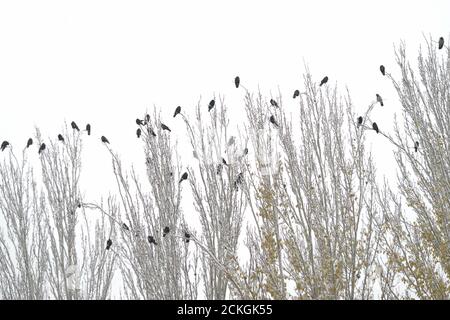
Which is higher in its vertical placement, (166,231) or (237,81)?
(237,81)

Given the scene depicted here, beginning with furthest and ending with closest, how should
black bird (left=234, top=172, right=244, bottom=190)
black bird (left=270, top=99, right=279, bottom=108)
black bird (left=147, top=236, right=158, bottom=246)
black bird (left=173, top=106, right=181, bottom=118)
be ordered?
black bird (left=173, top=106, right=181, bottom=118)
black bird (left=270, top=99, right=279, bottom=108)
black bird (left=234, top=172, right=244, bottom=190)
black bird (left=147, top=236, right=158, bottom=246)

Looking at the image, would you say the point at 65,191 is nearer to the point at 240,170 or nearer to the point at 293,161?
the point at 240,170

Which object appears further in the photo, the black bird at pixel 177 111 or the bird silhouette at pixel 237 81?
the black bird at pixel 177 111

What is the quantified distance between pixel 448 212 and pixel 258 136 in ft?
13.3

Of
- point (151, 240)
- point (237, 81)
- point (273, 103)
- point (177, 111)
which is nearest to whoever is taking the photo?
point (151, 240)

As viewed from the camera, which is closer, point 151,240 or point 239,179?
point 151,240

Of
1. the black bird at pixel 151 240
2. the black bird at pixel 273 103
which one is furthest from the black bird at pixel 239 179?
the black bird at pixel 151 240

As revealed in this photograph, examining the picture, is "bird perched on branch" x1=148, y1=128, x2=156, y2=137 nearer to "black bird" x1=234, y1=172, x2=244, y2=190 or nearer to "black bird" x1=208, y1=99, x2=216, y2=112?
"black bird" x1=208, y1=99, x2=216, y2=112

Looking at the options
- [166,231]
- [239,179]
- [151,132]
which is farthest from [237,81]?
[166,231]

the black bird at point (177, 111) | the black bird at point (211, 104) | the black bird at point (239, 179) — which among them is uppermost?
the black bird at point (211, 104)

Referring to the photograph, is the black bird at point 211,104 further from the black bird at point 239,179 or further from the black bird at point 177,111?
the black bird at point 239,179

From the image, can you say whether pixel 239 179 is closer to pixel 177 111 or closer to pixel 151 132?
pixel 177 111

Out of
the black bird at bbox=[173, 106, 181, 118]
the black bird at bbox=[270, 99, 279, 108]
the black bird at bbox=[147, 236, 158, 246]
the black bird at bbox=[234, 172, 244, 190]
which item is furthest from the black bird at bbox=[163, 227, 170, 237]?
the black bird at bbox=[270, 99, 279, 108]
